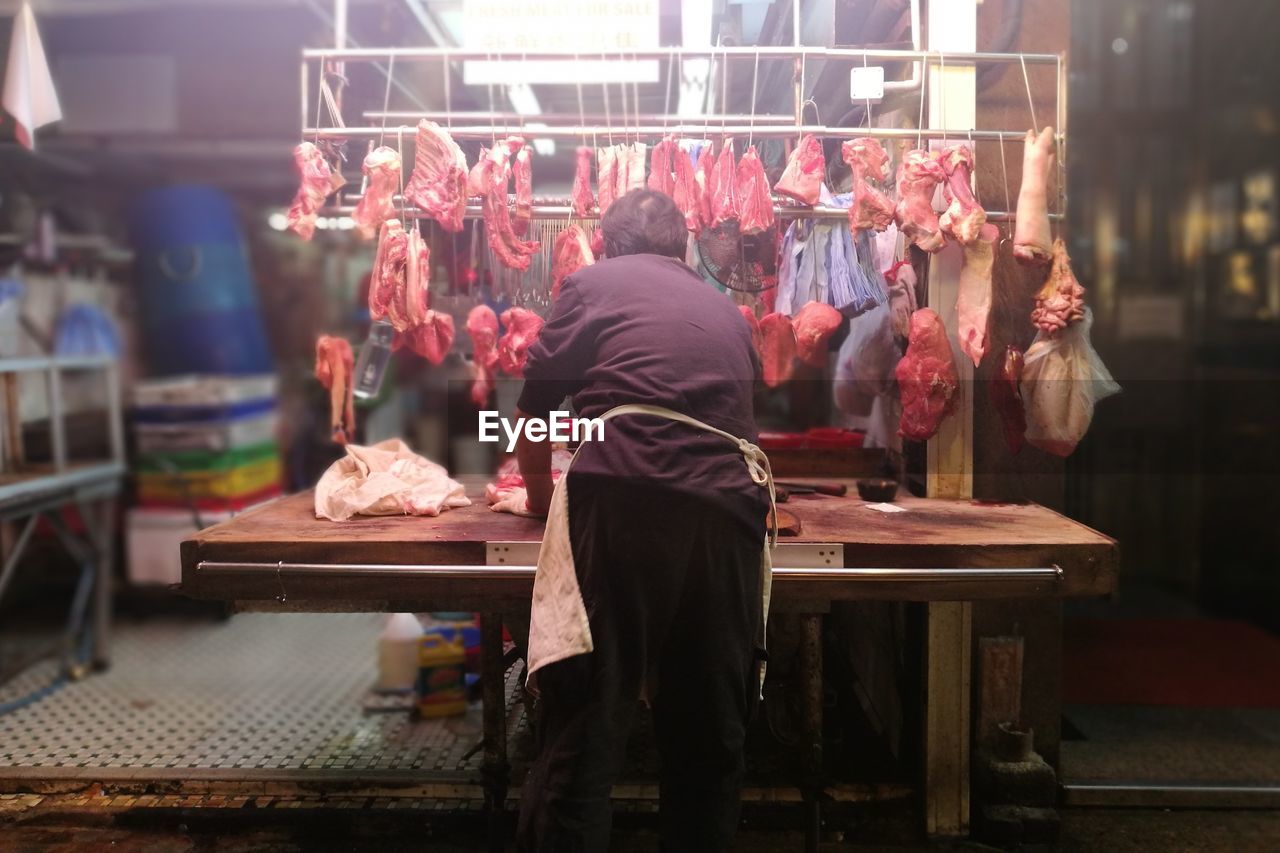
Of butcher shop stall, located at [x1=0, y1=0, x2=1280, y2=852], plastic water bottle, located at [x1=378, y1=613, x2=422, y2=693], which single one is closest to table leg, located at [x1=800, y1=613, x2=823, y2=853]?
butcher shop stall, located at [x1=0, y1=0, x2=1280, y2=852]

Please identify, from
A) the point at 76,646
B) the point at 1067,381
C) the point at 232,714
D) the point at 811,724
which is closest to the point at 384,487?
the point at 811,724

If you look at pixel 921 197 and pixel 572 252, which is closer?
pixel 921 197

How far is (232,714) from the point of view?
171 inches

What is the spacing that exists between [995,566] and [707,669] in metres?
0.93

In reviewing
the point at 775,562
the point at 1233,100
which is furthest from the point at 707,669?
the point at 1233,100

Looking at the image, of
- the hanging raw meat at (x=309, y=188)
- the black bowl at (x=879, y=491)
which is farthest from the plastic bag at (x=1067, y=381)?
the hanging raw meat at (x=309, y=188)

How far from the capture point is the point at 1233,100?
5.80 meters

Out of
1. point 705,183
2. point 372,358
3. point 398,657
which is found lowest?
point 398,657

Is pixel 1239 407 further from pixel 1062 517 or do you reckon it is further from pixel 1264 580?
pixel 1062 517

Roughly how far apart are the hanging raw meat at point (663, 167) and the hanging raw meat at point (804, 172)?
1.26ft

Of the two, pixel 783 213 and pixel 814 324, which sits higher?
pixel 783 213

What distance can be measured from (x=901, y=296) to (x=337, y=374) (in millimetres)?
2219

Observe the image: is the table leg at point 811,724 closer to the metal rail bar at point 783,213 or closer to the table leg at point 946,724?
the table leg at point 946,724

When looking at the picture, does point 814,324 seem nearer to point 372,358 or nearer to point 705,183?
point 705,183
